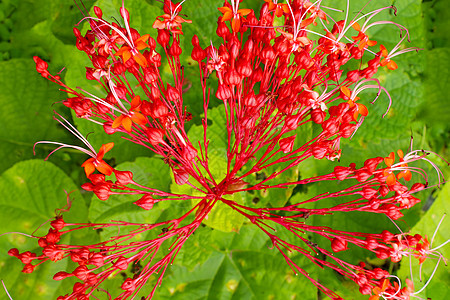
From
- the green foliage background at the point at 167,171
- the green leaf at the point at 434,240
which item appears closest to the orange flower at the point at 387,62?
the green foliage background at the point at 167,171

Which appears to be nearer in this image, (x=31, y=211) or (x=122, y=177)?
(x=122, y=177)

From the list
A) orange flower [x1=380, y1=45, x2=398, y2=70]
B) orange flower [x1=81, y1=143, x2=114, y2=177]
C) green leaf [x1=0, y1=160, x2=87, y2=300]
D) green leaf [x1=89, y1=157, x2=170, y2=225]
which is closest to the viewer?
orange flower [x1=81, y1=143, x2=114, y2=177]

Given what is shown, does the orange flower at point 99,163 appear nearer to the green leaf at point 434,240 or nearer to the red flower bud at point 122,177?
the red flower bud at point 122,177

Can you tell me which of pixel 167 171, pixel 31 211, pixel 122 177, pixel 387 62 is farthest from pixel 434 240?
pixel 31 211

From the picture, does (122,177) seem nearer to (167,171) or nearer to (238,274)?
(167,171)

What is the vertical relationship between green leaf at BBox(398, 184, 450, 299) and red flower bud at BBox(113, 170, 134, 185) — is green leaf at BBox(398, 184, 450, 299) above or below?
below

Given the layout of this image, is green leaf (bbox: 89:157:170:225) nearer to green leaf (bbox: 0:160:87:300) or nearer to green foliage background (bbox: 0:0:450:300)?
green foliage background (bbox: 0:0:450:300)

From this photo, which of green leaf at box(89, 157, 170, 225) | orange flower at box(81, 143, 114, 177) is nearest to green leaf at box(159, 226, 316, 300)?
green leaf at box(89, 157, 170, 225)
